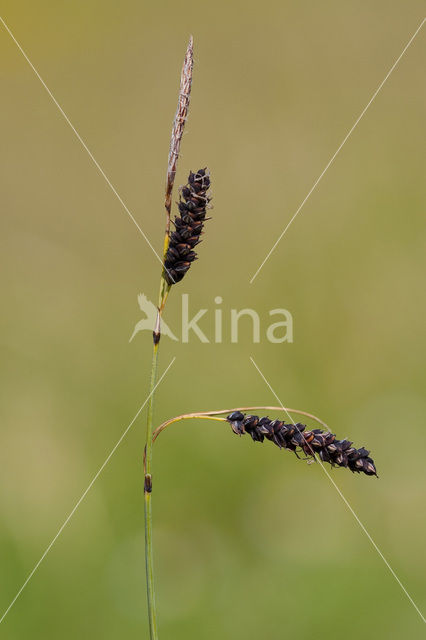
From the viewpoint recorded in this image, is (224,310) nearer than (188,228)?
No

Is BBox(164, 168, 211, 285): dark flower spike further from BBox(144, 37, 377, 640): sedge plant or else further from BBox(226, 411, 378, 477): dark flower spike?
BBox(226, 411, 378, 477): dark flower spike

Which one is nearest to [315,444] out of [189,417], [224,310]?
[189,417]

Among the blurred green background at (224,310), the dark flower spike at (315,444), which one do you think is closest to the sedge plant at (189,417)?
the dark flower spike at (315,444)

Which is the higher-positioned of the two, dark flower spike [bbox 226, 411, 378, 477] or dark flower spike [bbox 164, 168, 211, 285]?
dark flower spike [bbox 164, 168, 211, 285]

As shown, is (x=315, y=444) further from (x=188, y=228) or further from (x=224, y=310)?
(x=224, y=310)

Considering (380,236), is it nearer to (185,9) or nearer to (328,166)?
(328,166)

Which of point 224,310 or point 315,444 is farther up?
point 224,310

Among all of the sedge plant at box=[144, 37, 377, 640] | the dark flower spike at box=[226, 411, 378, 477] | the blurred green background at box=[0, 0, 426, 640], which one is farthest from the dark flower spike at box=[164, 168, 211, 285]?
the blurred green background at box=[0, 0, 426, 640]
